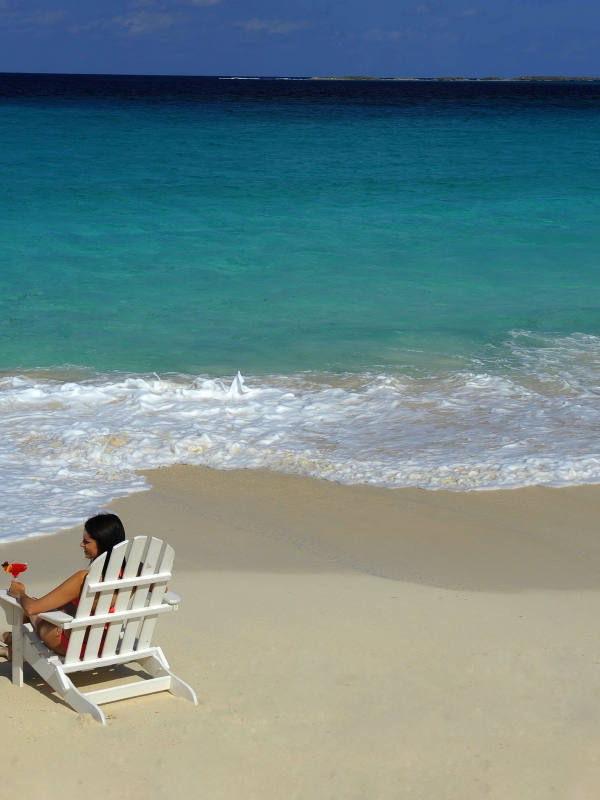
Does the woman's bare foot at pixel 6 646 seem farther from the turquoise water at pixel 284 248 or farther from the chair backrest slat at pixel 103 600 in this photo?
the turquoise water at pixel 284 248

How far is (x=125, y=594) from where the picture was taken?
4098 mm

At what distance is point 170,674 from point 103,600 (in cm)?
54

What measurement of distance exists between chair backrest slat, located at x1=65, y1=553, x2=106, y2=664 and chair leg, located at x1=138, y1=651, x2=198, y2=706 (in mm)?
378

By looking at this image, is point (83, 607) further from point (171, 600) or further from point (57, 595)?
point (171, 600)

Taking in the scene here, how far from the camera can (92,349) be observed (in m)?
12.0

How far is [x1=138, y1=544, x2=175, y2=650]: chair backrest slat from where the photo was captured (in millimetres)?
4121

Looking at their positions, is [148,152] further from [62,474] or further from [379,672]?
[379,672]

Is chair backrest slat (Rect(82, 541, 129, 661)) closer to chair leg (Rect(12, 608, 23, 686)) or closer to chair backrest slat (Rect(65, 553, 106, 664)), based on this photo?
chair backrest slat (Rect(65, 553, 106, 664))

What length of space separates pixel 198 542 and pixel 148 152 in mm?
27339

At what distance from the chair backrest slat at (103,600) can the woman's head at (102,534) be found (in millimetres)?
111

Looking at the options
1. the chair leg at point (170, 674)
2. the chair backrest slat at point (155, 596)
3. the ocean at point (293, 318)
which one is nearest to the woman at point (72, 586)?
the chair backrest slat at point (155, 596)

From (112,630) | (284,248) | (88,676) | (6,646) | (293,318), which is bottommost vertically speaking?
(88,676)

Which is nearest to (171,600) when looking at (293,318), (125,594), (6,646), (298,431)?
(125,594)

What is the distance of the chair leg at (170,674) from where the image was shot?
423cm
